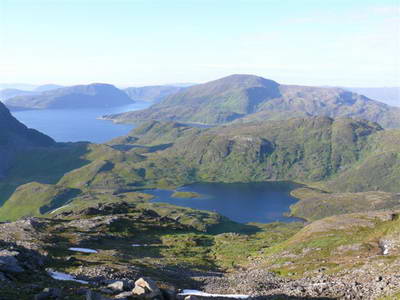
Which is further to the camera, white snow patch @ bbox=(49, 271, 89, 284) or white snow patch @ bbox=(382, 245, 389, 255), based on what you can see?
white snow patch @ bbox=(382, 245, 389, 255)

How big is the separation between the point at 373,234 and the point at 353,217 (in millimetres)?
22491

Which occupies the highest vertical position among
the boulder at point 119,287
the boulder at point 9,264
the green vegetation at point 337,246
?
the boulder at point 9,264

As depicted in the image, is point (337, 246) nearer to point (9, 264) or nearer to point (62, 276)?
point (62, 276)

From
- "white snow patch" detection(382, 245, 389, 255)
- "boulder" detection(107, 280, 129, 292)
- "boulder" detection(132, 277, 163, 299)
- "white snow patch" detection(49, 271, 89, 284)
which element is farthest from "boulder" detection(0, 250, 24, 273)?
"white snow patch" detection(382, 245, 389, 255)

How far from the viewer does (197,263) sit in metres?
84.2

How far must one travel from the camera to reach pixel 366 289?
39.9 metres

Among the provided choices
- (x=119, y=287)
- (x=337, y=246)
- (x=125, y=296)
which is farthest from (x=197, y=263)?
(x=125, y=296)

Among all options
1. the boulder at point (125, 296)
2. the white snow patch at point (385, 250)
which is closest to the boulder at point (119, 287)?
the boulder at point (125, 296)

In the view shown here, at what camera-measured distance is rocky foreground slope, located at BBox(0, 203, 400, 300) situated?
1533 inches

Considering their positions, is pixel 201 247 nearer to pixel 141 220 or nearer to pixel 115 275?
pixel 141 220

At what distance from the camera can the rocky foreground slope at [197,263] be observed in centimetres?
3894

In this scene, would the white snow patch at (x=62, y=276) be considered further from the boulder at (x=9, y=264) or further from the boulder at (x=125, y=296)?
the boulder at (x=125, y=296)

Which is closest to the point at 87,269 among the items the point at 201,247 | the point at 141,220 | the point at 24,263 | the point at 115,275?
the point at 115,275

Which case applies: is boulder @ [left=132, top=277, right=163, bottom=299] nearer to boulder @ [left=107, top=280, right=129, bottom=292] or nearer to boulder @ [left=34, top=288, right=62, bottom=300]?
boulder @ [left=107, top=280, right=129, bottom=292]
